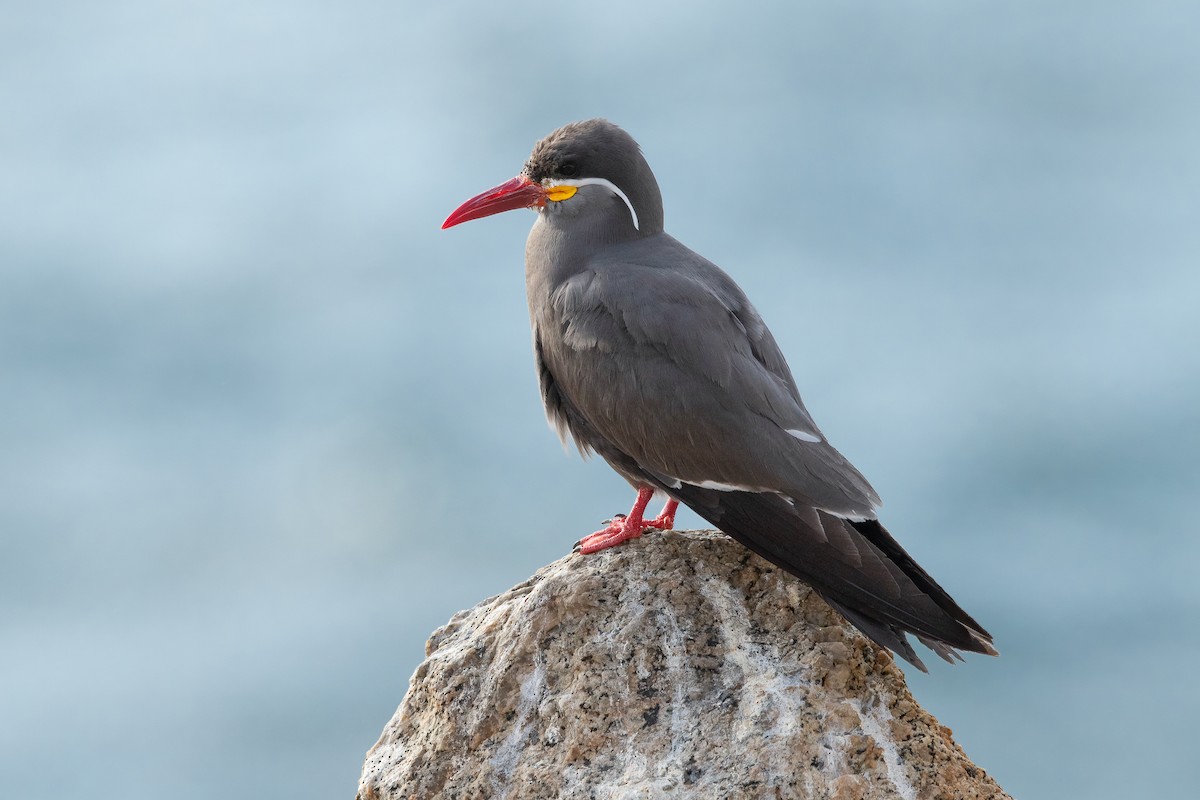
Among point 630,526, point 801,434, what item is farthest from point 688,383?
point 630,526

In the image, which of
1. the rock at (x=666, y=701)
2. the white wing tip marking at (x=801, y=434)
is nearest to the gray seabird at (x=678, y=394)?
the white wing tip marking at (x=801, y=434)

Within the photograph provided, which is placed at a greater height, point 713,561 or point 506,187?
point 506,187

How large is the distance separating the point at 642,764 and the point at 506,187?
367 cm

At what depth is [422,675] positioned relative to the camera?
6461mm

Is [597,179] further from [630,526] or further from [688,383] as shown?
[630,526]

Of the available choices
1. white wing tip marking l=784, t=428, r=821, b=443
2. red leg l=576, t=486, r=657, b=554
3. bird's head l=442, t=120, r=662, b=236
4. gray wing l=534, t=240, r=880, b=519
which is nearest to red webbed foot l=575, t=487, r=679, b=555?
red leg l=576, t=486, r=657, b=554

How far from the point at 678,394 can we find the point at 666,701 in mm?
1635

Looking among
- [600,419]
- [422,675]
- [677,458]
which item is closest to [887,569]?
[677,458]

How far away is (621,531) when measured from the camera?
6.52 meters

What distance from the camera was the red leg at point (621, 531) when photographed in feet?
21.2

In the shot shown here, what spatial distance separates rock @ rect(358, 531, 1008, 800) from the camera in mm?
5355

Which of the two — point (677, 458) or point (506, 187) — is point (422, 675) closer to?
point (677, 458)

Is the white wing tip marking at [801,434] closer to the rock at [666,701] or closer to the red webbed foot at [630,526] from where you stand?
the rock at [666,701]

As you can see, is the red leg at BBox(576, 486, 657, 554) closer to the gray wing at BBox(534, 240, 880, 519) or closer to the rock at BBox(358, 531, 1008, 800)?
the rock at BBox(358, 531, 1008, 800)
